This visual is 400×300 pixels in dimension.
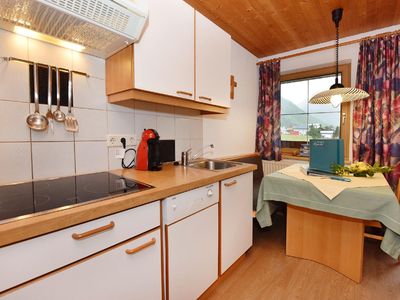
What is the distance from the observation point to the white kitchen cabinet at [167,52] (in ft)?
4.01

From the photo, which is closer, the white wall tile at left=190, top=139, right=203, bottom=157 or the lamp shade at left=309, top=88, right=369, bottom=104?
the lamp shade at left=309, top=88, right=369, bottom=104

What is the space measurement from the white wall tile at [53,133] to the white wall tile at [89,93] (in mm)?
109

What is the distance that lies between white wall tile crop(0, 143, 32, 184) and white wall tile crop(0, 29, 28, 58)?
461 mm

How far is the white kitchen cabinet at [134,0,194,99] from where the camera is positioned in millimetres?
1223

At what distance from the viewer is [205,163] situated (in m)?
2.05

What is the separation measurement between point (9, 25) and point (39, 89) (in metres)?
0.30

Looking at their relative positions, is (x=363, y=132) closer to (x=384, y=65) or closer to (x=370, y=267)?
(x=384, y=65)

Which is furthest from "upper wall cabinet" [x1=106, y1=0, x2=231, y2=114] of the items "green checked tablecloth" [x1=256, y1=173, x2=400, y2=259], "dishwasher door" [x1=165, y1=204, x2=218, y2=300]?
"green checked tablecloth" [x1=256, y1=173, x2=400, y2=259]

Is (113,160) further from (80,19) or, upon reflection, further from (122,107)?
(80,19)

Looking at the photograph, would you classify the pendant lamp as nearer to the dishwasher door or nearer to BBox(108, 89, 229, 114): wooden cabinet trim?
BBox(108, 89, 229, 114): wooden cabinet trim

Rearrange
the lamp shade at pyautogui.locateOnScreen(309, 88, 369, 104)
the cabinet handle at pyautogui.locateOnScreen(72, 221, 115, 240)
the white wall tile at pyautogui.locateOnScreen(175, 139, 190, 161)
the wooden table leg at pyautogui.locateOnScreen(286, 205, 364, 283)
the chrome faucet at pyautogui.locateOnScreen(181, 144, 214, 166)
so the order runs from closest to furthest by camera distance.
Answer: the cabinet handle at pyautogui.locateOnScreen(72, 221, 115, 240)
the wooden table leg at pyautogui.locateOnScreen(286, 205, 364, 283)
the lamp shade at pyautogui.locateOnScreen(309, 88, 369, 104)
the chrome faucet at pyautogui.locateOnScreen(181, 144, 214, 166)
the white wall tile at pyautogui.locateOnScreen(175, 139, 190, 161)

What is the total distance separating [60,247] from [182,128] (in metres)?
1.41

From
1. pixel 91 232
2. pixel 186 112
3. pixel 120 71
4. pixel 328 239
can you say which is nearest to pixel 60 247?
pixel 91 232

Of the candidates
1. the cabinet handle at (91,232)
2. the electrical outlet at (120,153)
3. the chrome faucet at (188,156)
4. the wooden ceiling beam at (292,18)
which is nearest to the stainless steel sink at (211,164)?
the chrome faucet at (188,156)
